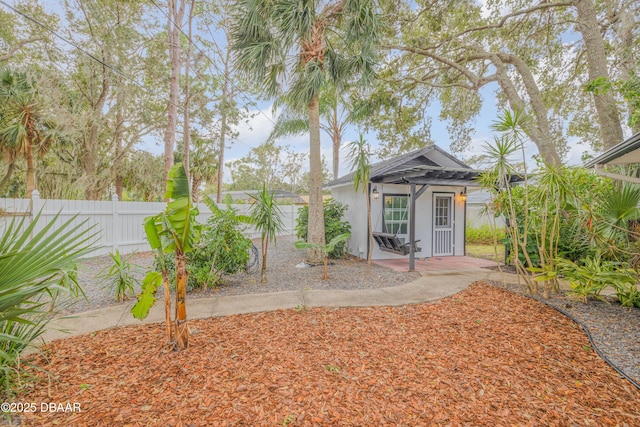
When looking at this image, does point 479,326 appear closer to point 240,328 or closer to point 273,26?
point 240,328

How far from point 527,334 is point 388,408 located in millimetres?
2537

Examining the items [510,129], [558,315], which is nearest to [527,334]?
[558,315]

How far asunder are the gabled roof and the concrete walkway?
2.75 metres

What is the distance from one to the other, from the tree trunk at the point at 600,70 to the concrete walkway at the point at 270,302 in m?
4.19

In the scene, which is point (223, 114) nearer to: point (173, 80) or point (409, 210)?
point (173, 80)

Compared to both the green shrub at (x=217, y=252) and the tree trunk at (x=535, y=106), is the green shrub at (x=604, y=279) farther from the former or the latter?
the green shrub at (x=217, y=252)

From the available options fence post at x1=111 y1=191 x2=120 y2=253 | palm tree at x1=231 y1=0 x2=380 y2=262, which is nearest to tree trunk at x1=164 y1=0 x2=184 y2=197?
fence post at x1=111 y1=191 x2=120 y2=253

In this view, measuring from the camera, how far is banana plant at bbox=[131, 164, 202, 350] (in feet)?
9.55

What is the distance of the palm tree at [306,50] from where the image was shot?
21.2ft

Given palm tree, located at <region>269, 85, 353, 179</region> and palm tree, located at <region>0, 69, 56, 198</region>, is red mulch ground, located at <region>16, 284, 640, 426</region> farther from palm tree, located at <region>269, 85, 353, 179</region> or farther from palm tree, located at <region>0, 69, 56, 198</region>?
palm tree, located at <region>0, 69, 56, 198</region>

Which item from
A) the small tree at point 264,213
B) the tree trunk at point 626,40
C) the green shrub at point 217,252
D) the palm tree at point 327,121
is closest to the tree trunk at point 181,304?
the green shrub at point 217,252

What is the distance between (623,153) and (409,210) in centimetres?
492

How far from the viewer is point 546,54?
9094 mm

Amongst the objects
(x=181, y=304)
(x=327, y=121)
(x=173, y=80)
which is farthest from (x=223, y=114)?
(x=181, y=304)
